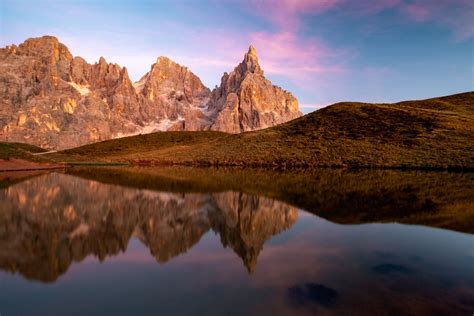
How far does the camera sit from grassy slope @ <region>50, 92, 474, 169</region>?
70.5m

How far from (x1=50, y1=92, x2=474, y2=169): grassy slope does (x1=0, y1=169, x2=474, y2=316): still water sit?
52791 millimetres

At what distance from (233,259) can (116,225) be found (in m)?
7.03

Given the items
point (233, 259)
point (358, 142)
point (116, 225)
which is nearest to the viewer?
point (233, 259)

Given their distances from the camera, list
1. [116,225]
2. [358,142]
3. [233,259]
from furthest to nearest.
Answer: [358,142], [116,225], [233,259]

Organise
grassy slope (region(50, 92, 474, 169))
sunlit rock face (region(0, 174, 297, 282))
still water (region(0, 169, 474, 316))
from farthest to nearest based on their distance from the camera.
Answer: grassy slope (region(50, 92, 474, 169))
sunlit rock face (region(0, 174, 297, 282))
still water (region(0, 169, 474, 316))

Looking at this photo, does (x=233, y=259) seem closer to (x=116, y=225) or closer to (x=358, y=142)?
(x=116, y=225)

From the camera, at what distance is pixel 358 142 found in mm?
84312

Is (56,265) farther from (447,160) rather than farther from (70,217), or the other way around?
(447,160)

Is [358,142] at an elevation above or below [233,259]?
above

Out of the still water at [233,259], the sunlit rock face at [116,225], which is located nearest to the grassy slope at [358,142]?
the still water at [233,259]

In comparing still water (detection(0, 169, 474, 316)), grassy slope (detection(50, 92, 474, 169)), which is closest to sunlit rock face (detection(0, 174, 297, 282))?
still water (detection(0, 169, 474, 316))

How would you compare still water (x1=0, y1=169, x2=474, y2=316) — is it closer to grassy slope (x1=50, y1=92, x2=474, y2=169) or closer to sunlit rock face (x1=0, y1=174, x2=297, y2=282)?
sunlit rock face (x1=0, y1=174, x2=297, y2=282)

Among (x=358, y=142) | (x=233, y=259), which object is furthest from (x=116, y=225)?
(x=358, y=142)

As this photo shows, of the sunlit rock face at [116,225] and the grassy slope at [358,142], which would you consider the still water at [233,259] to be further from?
the grassy slope at [358,142]
